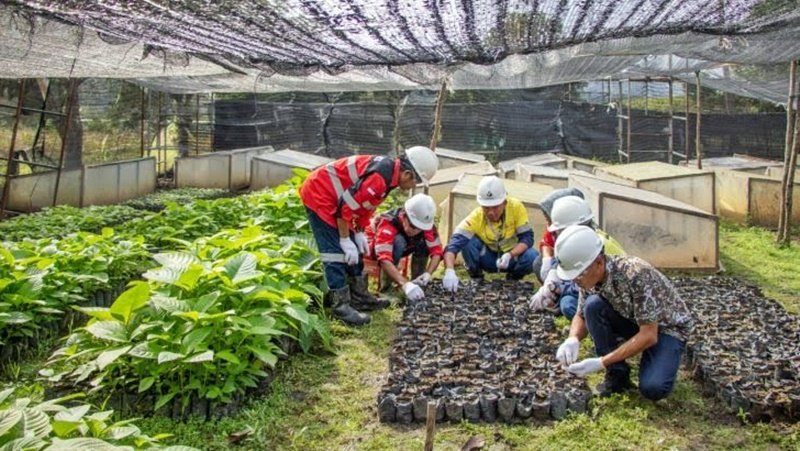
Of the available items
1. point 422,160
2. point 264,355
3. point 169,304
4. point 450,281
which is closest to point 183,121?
point 450,281

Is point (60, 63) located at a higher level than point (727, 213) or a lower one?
higher

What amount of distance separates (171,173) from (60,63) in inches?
356

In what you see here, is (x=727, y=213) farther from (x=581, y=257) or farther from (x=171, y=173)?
(x=171, y=173)

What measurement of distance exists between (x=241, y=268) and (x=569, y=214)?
Result: 1.96 metres

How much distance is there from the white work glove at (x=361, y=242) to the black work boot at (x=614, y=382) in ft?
7.38

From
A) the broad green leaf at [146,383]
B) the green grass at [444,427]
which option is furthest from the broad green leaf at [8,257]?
the broad green leaf at [146,383]

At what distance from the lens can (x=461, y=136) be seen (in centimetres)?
1667

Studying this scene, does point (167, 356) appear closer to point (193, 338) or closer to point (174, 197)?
point (193, 338)

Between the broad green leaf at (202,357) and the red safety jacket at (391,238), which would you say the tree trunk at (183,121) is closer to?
the red safety jacket at (391,238)

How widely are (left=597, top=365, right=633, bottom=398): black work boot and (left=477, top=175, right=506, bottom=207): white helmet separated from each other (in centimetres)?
219

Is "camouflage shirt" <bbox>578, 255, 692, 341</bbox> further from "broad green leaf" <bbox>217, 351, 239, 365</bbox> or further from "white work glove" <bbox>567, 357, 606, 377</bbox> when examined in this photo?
"broad green leaf" <bbox>217, 351, 239, 365</bbox>

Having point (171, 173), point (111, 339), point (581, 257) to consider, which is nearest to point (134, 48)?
point (111, 339)

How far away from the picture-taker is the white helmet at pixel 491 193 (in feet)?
19.5

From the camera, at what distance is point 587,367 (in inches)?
149
